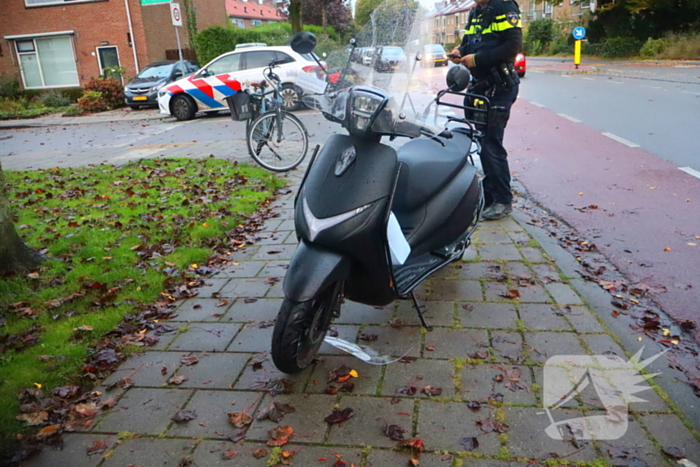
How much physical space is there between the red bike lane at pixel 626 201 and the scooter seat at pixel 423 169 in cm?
154

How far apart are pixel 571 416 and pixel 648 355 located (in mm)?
755

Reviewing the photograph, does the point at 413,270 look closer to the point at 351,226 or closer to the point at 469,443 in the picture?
the point at 351,226

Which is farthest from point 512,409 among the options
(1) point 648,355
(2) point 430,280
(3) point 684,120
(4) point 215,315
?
(3) point 684,120

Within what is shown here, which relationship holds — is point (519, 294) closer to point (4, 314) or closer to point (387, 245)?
point (387, 245)

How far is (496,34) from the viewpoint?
4812mm

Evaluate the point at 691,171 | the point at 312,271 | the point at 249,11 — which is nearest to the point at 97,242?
the point at 312,271

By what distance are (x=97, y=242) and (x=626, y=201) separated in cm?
513

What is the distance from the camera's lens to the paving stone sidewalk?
2.40 m

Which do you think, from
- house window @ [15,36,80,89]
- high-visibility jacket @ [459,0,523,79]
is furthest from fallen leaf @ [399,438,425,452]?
house window @ [15,36,80,89]

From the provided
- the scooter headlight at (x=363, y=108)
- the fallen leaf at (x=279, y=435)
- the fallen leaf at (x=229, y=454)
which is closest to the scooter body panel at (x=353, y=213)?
the scooter headlight at (x=363, y=108)

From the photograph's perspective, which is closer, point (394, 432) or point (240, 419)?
point (394, 432)

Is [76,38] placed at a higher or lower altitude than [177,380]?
higher

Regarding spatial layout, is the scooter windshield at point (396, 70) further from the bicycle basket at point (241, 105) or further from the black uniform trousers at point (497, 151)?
the bicycle basket at point (241, 105)

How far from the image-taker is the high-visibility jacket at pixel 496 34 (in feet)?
15.5
